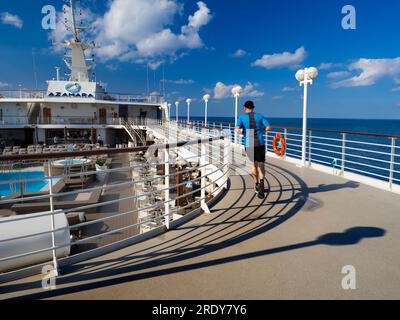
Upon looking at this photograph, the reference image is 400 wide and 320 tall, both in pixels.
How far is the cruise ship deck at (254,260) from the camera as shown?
2.20 m

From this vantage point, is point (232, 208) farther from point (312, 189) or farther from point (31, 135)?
point (31, 135)

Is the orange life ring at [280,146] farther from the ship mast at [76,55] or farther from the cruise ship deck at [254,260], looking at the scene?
the ship mast at [76,55]

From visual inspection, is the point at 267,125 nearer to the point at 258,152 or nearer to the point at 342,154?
the point at 258,152

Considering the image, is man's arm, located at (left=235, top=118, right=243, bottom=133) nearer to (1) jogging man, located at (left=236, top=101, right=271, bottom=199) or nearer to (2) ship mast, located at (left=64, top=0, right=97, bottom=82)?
(1) jogging man, located at (left=236, top=101, right=271, bottom=199)

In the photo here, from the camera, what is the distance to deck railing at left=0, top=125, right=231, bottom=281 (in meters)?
2.55

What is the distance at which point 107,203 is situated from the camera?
2.90 metres

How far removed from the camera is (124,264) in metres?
2.65

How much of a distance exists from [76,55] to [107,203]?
32.1 meters

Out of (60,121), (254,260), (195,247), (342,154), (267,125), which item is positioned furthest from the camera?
(60,121)

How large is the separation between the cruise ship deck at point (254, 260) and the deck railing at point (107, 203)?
0.99 ft

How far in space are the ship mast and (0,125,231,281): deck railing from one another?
13765 mm

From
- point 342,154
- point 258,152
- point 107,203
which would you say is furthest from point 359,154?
point 107,203

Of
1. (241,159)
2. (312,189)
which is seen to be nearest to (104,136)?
(241,159)
